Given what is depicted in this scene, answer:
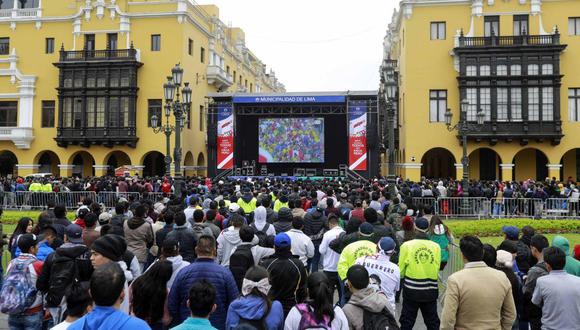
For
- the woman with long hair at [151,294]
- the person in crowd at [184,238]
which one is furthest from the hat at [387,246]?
the person in crowd at [184,238]

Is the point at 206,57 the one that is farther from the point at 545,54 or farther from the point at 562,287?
the point at 562,287

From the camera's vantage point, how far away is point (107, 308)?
3.67m

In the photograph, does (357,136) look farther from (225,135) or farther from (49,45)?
(49,45)

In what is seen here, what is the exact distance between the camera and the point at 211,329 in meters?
3.93

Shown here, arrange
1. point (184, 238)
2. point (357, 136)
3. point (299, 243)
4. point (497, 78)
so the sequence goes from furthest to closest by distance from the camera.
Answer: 1. point (497, 78)
2. point (357, 136)
3. point (299, 243)
4. point (184, 238)

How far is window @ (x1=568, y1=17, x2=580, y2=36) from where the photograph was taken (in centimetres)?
3419

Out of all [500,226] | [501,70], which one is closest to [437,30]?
[501,70]

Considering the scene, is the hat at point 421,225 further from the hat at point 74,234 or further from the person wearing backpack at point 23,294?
the person wearing backpack at point 23,294

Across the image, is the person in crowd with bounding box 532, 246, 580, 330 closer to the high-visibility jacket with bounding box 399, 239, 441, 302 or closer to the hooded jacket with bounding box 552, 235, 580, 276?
the hooded jacket with bounding box 552, 235, 580, 276

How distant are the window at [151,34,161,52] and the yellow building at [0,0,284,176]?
8cm

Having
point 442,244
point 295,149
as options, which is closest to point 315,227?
point 442,244

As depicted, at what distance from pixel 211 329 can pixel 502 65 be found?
3449cm

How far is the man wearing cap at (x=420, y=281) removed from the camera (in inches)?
267

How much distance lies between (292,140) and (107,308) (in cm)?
3193
